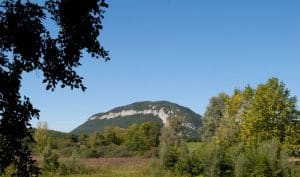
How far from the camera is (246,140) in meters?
51.6

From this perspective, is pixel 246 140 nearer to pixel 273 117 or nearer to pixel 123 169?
pixel 273 117

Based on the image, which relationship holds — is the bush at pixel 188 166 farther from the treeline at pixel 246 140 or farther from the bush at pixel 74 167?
the bush at pixel 74 167

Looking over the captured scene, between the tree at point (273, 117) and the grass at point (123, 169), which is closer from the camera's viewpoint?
the grass at point (123, 169)

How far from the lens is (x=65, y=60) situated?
8.38 m

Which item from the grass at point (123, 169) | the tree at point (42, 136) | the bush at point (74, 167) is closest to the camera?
the grass at point (123, 169)

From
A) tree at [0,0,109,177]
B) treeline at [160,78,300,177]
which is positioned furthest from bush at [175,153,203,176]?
tree at [0,0,109,177]

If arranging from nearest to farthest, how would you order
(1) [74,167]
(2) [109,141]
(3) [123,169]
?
1. (1) [74,167]
2. (3) [123,169]
3. (2) [109,141]

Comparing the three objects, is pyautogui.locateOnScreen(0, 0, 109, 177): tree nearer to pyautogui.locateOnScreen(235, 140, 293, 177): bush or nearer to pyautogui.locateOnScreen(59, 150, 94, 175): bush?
pyautogui.locateOnScreen(235, 140, 293, 177): bush

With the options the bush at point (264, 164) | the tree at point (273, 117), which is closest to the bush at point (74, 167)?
the bush at point (264, 164)

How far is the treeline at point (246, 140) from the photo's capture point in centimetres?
3553

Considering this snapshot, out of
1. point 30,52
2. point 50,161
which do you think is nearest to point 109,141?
point 50,161

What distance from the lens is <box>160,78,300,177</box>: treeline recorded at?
35.5 meters

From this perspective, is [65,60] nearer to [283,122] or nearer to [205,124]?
[283,122]

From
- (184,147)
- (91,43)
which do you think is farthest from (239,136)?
(91,43)
